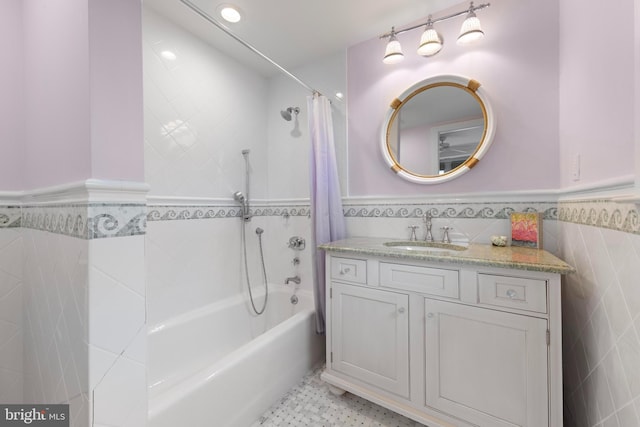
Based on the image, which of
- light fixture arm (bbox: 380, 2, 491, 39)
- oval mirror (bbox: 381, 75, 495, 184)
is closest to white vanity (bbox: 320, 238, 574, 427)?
oval mirror (bbox: 381, 75, 495, 184)

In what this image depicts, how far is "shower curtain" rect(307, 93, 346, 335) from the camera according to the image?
5.70ft

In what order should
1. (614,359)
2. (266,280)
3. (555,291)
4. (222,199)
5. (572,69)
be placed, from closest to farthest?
(614,359), (555,291), (572,69), (222,199), (266,280)

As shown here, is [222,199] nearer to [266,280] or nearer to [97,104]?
[266,280]

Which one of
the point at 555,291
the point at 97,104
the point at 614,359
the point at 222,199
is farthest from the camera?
the point at 222,199

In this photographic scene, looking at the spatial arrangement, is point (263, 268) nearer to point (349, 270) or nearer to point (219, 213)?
point (219, 213)

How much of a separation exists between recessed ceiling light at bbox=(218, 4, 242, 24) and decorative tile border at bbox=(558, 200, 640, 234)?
2.03 m

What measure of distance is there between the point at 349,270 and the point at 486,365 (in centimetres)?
71

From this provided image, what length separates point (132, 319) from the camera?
72cm

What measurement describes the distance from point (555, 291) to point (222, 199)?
77.9 inches

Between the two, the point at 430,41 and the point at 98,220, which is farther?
the point at 430,41

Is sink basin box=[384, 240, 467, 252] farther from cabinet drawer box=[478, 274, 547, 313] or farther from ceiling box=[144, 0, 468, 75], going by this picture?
ceiling box=[144, 0, 468, 75]

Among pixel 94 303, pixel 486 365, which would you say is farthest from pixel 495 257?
pixel 94 303

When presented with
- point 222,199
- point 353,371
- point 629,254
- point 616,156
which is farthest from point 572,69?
point 222,199

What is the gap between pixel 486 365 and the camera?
106cm
